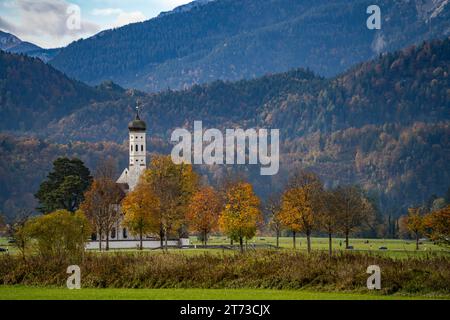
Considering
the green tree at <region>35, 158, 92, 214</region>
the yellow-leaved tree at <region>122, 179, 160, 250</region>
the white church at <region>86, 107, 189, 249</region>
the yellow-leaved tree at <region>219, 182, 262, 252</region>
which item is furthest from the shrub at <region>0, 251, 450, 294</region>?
the green tree at <region>35, 158, 92, 214</region>

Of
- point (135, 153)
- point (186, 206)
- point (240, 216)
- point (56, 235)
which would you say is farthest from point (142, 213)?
point (135, 153)

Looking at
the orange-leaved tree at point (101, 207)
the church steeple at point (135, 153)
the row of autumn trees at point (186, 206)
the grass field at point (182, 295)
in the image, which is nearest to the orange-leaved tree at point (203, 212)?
the row of autumn trees at point (186, 206)

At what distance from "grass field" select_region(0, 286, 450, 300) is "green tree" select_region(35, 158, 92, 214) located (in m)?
62.6

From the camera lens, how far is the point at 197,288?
161ft

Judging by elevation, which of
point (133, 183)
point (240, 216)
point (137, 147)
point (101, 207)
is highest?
point (137, 147)

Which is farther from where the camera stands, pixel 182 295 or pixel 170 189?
pixel 170 189

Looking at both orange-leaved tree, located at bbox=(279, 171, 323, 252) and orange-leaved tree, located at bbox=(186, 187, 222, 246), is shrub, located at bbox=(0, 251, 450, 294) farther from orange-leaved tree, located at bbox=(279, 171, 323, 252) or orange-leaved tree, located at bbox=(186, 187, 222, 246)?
orange-leaved tree, located at bbox=(186, 187, 222, 246)

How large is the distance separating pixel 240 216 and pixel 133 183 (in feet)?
124

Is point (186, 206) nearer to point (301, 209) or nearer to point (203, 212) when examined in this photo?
point (203, 212)

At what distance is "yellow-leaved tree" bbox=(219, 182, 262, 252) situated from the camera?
3524 inches

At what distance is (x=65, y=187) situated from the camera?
110000 mm

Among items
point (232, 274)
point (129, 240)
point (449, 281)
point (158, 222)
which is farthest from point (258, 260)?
point (129, 240)
